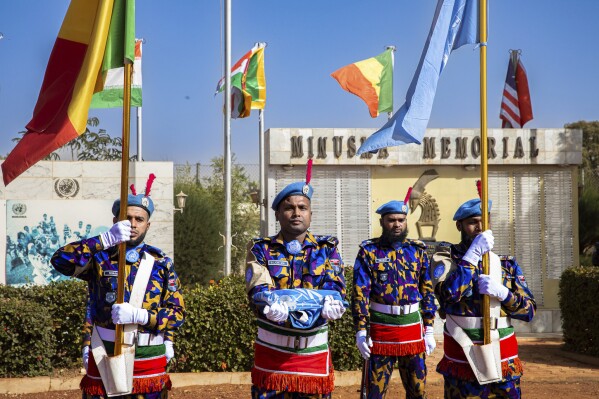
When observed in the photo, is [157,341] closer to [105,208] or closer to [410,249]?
[410,249]

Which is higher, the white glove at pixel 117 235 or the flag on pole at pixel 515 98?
the flag on pole at pixel 515 98

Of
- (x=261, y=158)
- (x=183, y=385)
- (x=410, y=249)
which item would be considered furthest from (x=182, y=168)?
(x=410, y=249)

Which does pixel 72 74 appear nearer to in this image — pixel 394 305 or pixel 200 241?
pixel 394 305

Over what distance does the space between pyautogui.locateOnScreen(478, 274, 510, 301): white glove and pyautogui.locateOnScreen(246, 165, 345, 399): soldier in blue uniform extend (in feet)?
3.18

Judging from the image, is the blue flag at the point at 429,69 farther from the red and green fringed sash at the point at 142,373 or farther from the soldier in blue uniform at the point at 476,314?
the red and green fringed sash at the point at 142,373

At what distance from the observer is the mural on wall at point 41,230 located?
14.5 meters

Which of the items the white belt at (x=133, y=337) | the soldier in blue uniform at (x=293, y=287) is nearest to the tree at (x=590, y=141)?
the soldier in blue uniform at (x=293, y=287)

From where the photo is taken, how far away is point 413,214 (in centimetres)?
1594

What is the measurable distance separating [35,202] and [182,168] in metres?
12.6

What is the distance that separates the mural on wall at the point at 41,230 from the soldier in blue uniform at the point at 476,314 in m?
9.92

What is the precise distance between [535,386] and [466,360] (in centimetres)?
434

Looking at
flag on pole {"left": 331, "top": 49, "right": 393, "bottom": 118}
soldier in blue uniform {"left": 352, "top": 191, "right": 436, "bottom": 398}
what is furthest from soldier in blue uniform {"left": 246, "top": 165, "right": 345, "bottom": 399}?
flag on pole {"left": 331, "top": 49, "right": 393, "bottom": 118}

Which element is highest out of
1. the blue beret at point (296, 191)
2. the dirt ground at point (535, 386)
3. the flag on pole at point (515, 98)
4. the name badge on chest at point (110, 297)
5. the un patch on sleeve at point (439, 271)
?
the flag on pole at point (515, 98)

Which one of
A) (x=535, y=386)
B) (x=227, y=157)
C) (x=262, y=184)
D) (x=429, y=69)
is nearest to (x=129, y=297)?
(x=429, y=69)
